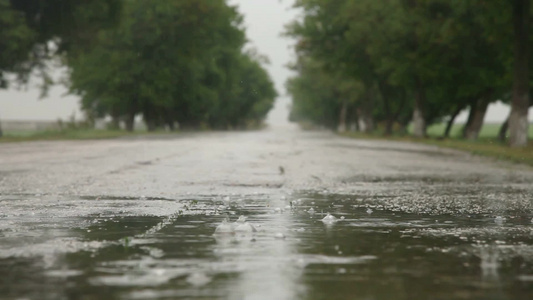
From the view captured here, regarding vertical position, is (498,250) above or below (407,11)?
below

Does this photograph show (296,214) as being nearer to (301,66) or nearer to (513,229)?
(513,229)

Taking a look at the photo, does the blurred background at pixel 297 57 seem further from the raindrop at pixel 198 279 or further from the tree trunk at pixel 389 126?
the raindrop at pixel 198 279

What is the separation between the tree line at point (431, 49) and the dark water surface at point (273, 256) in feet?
86.3

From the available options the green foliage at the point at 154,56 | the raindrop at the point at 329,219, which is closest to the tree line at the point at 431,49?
the green foliage at the point at 154,56

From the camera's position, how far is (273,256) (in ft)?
21.7

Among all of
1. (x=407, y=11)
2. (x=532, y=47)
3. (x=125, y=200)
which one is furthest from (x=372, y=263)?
(x=407, y=11)

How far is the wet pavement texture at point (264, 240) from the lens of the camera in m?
5.41

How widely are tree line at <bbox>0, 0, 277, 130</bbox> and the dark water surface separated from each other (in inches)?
1702

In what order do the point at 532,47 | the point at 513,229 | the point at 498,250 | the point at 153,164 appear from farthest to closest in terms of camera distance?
1. the point at 532,47
2. the point at 153,164
3. the point at 513,229
4. the point at 498,250

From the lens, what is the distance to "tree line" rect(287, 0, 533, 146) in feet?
118

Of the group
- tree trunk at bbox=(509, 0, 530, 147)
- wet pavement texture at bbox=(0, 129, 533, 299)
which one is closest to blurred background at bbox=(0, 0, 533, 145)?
tree trunk at bbox=(509, 0, 530, 147)

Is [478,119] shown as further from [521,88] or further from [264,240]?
[264,240]

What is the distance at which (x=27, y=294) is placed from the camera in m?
5.16

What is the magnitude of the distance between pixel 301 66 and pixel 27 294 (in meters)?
90.2
